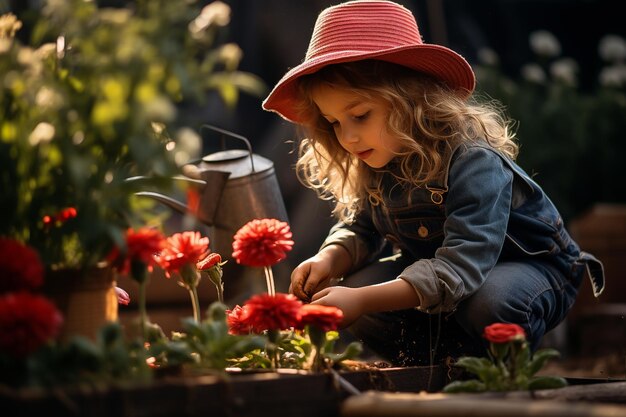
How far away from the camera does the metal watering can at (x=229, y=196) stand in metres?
2.66

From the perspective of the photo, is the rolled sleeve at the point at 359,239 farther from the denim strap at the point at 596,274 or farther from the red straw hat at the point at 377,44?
the denim strap at the point at 596,274

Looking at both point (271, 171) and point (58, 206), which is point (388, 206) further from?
point (58, 206)

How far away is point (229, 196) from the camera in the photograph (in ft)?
8.81

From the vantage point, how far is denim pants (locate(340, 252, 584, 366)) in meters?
2.21

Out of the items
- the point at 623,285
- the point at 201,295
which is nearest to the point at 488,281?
the point at 201,295

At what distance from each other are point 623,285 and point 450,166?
3.21 metres

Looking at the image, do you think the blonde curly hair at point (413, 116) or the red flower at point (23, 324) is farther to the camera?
the blonde curly hair at point (413, 116)

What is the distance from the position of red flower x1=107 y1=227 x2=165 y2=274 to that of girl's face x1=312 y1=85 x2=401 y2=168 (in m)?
0.78

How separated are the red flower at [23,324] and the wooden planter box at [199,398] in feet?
0.21

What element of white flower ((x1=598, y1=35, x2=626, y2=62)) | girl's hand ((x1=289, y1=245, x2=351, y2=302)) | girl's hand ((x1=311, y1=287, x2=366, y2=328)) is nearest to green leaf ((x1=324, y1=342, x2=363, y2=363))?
girl's hand ((x1=311, y1=287, x2=366, y2=328))

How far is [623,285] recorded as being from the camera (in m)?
5.21

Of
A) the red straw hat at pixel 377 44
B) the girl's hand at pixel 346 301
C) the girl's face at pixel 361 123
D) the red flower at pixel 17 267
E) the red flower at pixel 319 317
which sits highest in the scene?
the red straw hat at pixel 377 44

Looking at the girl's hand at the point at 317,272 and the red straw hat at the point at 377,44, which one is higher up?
the red straw hat at the point at 377,44

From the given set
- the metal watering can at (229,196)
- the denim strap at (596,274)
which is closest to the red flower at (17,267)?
the metal watering can at (229,196)
